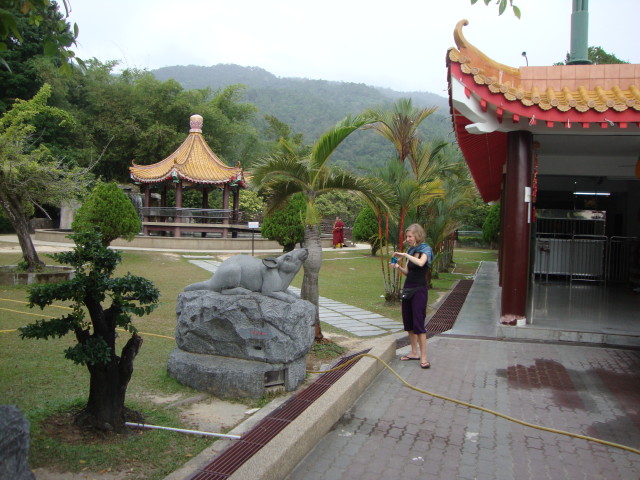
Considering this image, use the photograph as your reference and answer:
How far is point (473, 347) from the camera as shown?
656 centimetres

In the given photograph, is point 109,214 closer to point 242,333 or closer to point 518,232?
point 242,333

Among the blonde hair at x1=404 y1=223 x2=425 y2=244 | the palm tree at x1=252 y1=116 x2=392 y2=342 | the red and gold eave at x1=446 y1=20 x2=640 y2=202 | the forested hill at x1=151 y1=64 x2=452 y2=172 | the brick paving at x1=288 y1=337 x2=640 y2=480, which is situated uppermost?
the forested hill at x1=151 y1=64 x2=452 y2=172

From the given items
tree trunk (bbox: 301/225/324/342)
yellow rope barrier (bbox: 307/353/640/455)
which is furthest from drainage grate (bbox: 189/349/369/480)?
tree trunk (bbox: 301/225/324/342)

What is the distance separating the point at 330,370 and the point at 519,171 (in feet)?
12.9

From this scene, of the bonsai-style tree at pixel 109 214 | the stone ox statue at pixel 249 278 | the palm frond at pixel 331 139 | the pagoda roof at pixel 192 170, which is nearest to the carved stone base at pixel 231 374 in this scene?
the stone ox statue at pixel 249 278

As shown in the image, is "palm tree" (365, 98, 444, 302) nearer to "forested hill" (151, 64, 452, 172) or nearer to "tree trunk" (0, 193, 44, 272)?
"forested hill" (151, 64, 452, 172)

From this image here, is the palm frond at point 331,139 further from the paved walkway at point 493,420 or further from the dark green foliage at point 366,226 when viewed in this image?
the dark green foliage at point 366,226

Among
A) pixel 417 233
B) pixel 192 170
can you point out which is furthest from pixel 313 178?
pixel 192 170

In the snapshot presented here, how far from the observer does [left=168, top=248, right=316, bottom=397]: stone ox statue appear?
461cm

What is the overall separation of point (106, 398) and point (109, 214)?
1209 centimetres

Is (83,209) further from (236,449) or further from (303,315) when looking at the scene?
(236,449)

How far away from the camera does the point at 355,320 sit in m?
8.86

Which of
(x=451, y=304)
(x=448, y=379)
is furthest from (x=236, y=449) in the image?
(x=451, y=304)

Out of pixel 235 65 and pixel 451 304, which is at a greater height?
pixel 235 65
